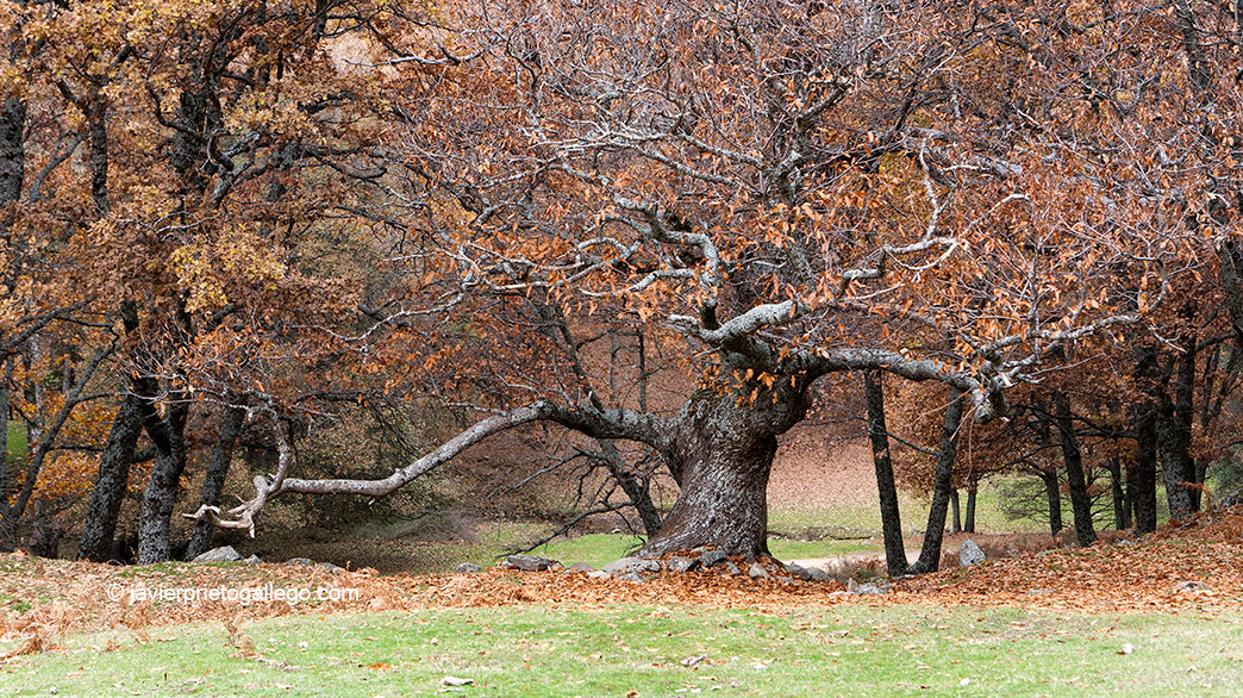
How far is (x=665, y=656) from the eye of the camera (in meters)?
9.34

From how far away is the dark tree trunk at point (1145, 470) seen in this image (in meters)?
22.3

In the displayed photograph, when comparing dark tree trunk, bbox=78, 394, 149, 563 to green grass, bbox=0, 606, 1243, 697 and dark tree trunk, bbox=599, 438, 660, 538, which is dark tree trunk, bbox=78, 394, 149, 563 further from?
green grass, bbox=0, 606, 1243, 697

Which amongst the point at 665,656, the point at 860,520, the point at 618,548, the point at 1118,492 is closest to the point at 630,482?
the point at 665,656

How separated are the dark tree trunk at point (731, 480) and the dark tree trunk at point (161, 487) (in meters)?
9.89

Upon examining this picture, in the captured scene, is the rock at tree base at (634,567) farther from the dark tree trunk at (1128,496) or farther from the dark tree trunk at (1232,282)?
the dark tree trunk at (1128,496)

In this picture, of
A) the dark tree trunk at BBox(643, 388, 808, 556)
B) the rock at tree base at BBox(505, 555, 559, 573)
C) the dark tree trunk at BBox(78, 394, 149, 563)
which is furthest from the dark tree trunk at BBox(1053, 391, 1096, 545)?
the dark tree trunk at BBox(78, 394, 149, 563)

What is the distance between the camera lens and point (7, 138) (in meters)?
19.5

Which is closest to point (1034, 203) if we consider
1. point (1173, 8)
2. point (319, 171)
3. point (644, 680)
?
point (1173, 8)

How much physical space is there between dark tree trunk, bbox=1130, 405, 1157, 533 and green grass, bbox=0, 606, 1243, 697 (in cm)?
1273

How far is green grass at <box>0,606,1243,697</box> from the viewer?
26.5 feet

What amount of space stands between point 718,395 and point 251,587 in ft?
23.5

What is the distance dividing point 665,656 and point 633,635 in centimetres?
93

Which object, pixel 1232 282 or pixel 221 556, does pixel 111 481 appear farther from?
pixel 1232 282

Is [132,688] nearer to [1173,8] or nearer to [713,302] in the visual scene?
[713,302]
